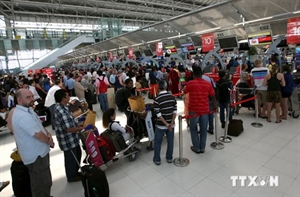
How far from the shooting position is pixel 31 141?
2127 mm

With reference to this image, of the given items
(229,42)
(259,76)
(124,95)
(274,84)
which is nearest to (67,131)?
(124,95)

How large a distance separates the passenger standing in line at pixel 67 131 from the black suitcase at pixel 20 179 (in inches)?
21.8

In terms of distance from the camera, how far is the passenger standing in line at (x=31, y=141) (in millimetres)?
2043

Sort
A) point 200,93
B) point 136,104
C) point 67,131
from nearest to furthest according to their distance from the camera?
1. point 67,131
2. point 200,93
3. point 136,104

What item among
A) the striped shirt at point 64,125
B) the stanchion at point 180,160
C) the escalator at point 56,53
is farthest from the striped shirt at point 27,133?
the escalator at point 56,53

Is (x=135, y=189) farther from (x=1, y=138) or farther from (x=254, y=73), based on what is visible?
(x=1, y=138)

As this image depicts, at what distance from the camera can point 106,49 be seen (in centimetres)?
1772

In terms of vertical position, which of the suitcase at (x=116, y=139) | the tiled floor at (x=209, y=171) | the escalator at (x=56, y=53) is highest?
the escalator at (x=56, y=53)

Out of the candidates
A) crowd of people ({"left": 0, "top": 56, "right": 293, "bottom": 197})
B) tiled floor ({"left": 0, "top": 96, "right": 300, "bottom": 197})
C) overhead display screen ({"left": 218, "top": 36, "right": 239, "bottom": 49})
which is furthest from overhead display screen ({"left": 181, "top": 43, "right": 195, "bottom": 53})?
tiled floor ({"left": 0, "top": 96, "right": 300, "bottom": 197})

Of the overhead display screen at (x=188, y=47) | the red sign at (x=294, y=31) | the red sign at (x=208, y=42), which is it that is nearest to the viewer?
the red sign at (x=294, y=31)

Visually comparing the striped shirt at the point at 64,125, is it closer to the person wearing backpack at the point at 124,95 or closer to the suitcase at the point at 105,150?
the suitcase at the point at 105,150

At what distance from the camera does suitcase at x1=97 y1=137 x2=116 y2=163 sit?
304cm

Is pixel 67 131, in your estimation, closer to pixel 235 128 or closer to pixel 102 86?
pixel 235 128

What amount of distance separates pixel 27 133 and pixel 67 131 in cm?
62
